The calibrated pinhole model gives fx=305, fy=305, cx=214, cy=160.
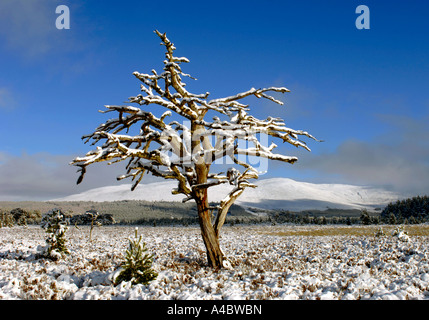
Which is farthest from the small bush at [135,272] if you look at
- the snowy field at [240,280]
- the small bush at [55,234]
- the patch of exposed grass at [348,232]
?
the patch of exposed grass at [348,232]

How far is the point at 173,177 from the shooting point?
1113cm

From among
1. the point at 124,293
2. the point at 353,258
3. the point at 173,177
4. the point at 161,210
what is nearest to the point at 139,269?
the point at 124,293

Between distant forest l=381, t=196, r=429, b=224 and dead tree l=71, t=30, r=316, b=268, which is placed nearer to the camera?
dead tree l=71, t=30, r=316, b=268

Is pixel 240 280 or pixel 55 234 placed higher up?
pixel 55 234

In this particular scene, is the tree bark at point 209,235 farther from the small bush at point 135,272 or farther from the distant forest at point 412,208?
the distant forest at point 412,208

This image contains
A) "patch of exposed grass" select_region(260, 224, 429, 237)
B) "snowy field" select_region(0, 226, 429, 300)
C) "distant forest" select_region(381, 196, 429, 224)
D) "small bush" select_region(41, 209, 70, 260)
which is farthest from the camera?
"distant forest" select_region(381, 196, 429, 224)

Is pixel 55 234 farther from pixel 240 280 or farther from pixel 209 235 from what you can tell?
pixel 240 280

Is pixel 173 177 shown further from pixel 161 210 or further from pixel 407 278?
pixel 161 210

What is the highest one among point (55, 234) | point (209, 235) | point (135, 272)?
point (209, 235)

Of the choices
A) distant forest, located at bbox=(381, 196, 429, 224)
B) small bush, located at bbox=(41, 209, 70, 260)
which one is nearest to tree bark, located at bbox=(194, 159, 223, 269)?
small bush, located at bbox=(41, 209, 70, 260)

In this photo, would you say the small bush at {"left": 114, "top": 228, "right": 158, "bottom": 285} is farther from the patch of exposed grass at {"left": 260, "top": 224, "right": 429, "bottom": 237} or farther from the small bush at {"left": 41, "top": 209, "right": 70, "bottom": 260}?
the patch of exposed grass at {"left": 260, "top": 224, "right": 429, "bottom": 237}

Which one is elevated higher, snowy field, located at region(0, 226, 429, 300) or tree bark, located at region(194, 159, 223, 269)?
tree bark, located at region(194, 159, 223, 269)

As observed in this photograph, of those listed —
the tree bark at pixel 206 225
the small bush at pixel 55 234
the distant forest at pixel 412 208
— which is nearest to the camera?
the tree bark at pixel 206 225

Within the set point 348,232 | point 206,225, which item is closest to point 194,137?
point 206,225
